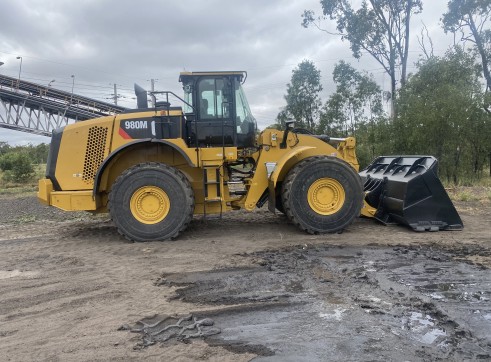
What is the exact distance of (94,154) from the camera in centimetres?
728

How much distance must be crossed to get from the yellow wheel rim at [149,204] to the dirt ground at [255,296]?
19.2 inches

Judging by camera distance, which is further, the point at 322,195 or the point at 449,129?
the point at 449,129

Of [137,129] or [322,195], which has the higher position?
[137,129]

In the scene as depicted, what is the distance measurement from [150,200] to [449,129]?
44.8 ft

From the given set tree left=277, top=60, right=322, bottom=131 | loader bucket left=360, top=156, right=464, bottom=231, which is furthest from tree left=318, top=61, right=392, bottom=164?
loader bucket left=360, top=156, right=464, bottom=231

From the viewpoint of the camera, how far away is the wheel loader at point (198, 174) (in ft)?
23.0

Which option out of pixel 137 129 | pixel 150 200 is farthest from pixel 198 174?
pixel 137 129

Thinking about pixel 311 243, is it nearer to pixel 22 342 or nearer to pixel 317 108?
pixel 22 342

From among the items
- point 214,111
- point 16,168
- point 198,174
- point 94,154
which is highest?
point 214,111

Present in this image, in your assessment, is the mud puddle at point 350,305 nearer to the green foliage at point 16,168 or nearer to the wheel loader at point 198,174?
the wheel loader at point 198,174

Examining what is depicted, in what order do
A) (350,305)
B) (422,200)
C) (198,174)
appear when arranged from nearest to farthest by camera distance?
(350,305) < (422,200) < (198,174)

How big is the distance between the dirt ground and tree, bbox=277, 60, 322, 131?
2228 cm

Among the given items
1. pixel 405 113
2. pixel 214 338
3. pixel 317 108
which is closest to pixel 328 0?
pixel 317 108

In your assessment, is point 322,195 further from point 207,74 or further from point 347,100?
point 347,100
